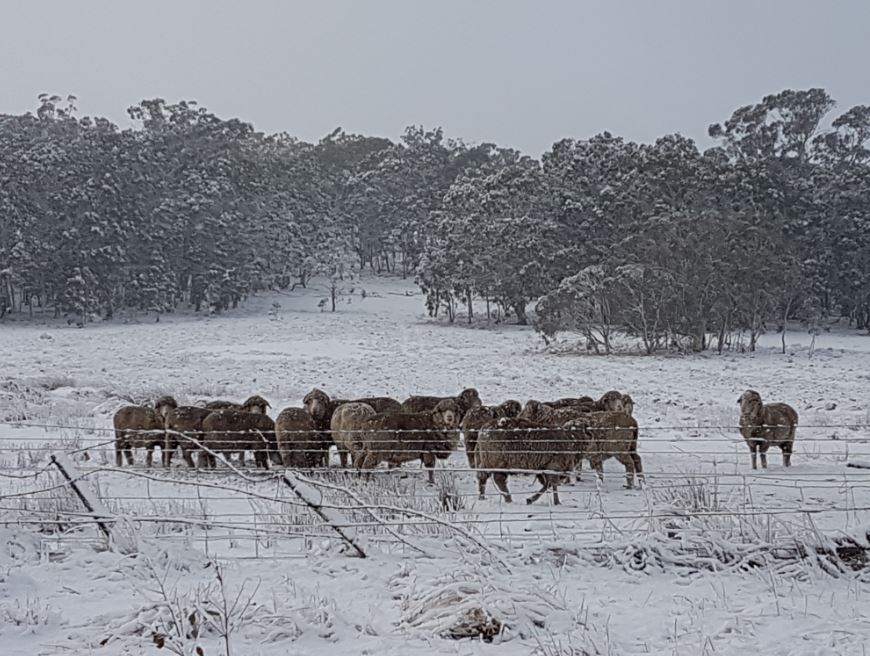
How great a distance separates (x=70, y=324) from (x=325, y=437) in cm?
4371

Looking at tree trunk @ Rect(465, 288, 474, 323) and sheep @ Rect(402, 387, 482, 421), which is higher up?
tree trunk @ Rect(465, 288, 474, 323)

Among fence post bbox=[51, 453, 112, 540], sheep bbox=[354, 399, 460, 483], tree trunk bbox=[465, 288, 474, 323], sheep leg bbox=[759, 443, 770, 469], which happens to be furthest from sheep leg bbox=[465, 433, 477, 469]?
tree trunk bbox=[465, 288, 474, 323]

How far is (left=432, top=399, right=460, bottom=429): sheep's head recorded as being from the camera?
407 inches

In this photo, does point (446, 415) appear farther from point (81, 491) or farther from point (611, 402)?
point (81, 491)

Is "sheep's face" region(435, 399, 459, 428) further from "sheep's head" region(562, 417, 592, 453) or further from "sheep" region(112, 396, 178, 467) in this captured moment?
"sheep" region(112, 396, 178, 467)

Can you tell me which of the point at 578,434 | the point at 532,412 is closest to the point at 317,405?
the point at 532,412

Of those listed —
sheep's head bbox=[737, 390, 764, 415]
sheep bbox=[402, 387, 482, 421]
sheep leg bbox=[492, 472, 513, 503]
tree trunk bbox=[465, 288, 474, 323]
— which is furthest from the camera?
tree trunk bbox=[465, 288, 474, 323]

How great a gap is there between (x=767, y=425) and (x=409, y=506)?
19.4 ft

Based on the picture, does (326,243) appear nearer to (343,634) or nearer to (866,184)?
(866,184)

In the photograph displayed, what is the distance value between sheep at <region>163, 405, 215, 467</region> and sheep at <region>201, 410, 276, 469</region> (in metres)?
0.20

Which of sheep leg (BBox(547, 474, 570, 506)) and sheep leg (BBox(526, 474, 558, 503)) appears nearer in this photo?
sheep leg (BBox(526, 474, 558, 503))

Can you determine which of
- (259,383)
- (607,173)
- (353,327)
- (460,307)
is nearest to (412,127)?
(460,307)

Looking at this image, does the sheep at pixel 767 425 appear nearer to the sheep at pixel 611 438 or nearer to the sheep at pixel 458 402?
the sheep at pixel 611 438

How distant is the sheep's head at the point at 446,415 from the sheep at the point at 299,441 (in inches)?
61.4
